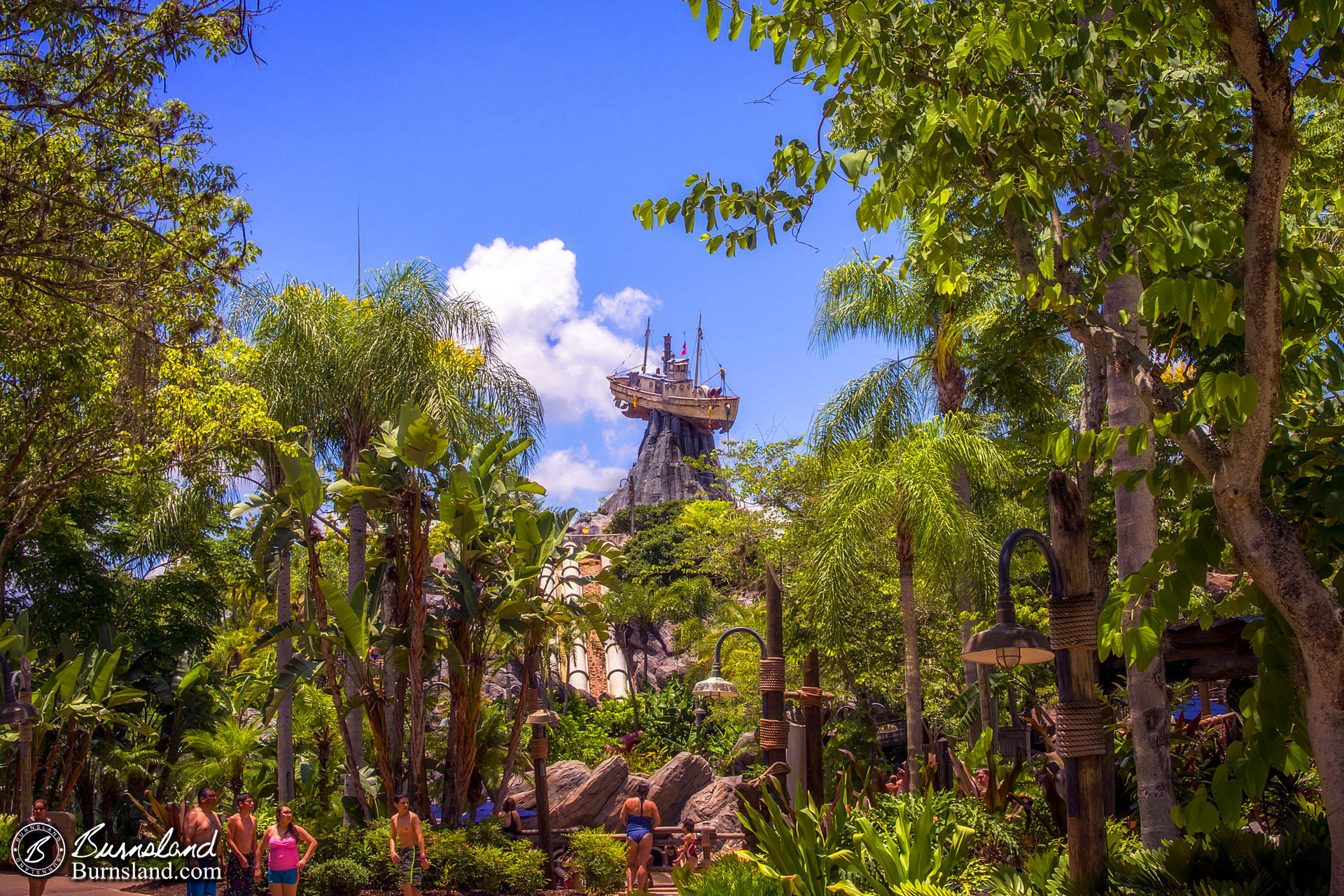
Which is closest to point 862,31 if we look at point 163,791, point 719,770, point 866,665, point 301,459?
point 301,459

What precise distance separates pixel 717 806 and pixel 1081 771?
15139 mm

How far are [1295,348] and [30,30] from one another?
29.7 feet

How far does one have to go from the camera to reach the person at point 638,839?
11.9 m

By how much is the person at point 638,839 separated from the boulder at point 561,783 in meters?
6.99

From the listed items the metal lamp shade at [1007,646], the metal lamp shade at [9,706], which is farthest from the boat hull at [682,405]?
the metal lamp shade at [1007,646]

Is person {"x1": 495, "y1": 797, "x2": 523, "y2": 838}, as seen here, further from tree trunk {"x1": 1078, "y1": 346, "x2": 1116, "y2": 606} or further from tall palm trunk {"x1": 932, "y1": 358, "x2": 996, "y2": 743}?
tree trunk {"x1": 1078, "y1": 346, "x2": 1116, "y2": 606}

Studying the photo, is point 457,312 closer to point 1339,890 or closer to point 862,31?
point 862,31

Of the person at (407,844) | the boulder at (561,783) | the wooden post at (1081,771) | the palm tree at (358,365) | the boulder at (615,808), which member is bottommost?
the boulder at (615,808)

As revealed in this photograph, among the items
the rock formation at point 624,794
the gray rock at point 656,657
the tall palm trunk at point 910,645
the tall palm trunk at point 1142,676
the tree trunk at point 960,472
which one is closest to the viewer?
the tall palm trunk at point 1142,676

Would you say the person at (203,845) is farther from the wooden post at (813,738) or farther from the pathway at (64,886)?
the wooden post at (813,738)

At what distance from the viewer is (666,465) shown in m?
74.2

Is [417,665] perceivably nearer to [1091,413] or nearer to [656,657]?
[1091,413]

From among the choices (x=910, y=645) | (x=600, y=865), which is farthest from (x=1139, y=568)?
(x=600, y=865)

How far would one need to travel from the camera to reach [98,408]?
13.8 m
